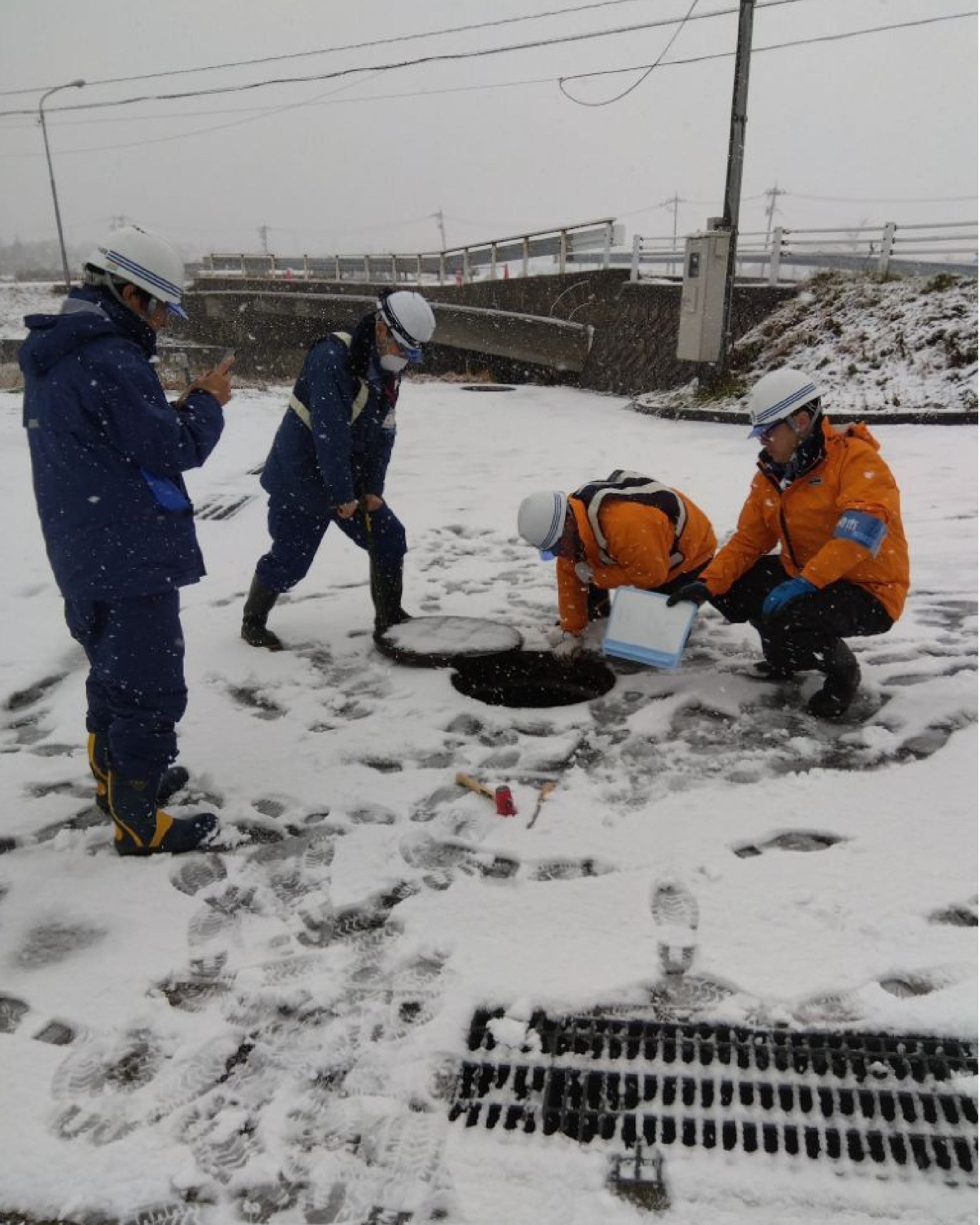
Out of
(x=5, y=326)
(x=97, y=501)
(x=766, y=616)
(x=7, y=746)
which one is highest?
(x=5, y=326)

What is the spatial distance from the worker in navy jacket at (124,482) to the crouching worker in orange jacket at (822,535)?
6.25ft

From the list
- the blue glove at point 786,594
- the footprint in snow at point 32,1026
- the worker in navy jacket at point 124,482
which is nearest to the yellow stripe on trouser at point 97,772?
the worker in navy jacket at point 124,482

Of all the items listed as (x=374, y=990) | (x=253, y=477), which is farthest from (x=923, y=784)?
(x=253, y=477)

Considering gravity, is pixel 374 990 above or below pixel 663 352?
below

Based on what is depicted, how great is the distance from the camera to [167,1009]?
1998 millimetres

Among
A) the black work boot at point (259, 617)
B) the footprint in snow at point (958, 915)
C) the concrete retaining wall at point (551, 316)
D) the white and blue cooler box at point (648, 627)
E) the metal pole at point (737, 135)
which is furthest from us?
the concrete retaining wall at point (551, 316)

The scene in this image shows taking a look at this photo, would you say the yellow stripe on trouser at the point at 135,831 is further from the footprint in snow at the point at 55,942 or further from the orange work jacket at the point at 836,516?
the orange work jacket at the point at 836,516

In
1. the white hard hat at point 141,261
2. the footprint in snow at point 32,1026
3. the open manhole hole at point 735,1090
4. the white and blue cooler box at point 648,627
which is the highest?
the white hard hat at point 141,261

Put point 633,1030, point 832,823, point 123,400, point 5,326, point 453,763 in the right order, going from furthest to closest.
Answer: point 5,326 → point 453,763 → point 832,823 → point 123,400 → point 633,1030

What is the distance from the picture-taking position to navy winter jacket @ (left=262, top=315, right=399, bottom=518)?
355 centimetres

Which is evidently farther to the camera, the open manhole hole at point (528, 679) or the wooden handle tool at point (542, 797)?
the open manhole hole at point (528, 679)

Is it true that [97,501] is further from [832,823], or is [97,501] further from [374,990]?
[832,823]

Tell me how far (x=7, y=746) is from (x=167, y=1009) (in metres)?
1.67

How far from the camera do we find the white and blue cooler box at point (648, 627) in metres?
3.35
